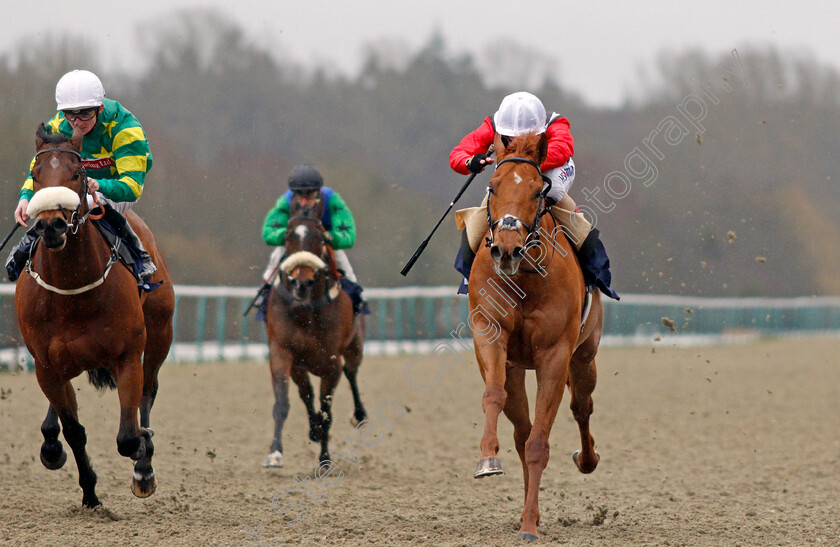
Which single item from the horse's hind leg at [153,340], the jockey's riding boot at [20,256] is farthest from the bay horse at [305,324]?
the jockey's riding boot at [20,256]

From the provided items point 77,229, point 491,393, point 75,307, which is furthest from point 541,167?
point 75,307

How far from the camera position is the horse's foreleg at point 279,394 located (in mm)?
7914

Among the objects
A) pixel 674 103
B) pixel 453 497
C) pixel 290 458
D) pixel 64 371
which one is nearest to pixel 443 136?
pixel 674 103

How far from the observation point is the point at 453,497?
22.4ft

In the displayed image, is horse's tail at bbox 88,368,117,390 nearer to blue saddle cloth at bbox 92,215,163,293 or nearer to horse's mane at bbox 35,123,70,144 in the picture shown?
blue saddle cloth at bbox 92,215,163,293

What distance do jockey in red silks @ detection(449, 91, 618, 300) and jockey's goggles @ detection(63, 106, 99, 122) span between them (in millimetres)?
1911

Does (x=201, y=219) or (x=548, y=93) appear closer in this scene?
(x=201, y=219)

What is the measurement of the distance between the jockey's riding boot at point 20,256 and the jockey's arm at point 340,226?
322 cm

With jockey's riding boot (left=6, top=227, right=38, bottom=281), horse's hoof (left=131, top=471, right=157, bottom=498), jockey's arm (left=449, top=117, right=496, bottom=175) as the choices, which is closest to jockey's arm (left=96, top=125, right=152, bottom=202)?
jockey's riding boot (left=6, top=227, right=38, bottom=281)

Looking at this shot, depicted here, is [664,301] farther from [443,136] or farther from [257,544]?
[257,544]

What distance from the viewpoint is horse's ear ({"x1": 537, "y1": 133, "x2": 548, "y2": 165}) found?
5.17 metres

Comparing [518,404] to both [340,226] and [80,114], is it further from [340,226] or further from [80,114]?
[340,226]

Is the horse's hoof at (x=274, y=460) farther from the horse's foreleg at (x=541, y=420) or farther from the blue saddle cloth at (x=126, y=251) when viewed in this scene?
the horse's foreleg at (x=541, y=420)

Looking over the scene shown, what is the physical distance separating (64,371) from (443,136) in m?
17.5
